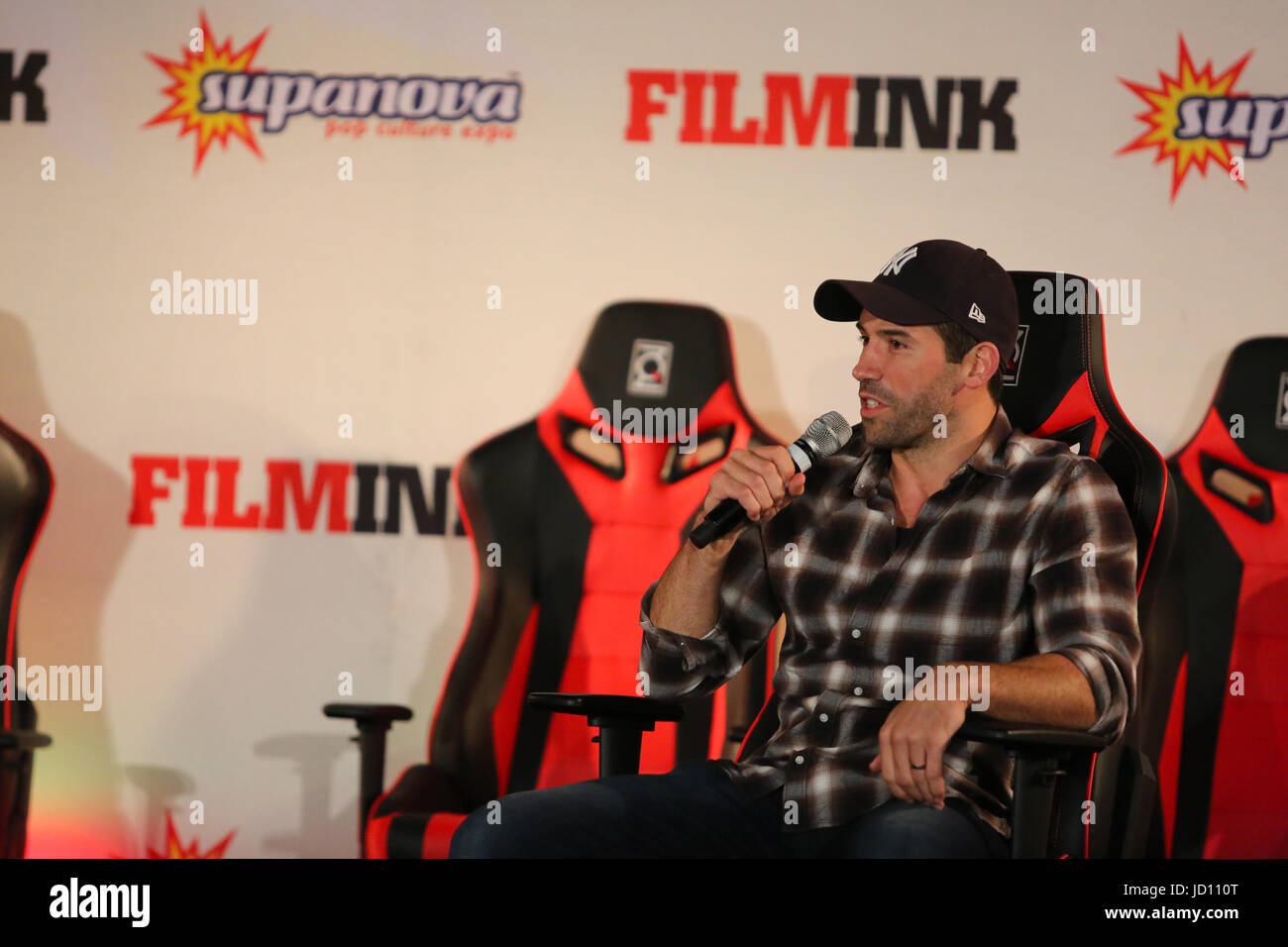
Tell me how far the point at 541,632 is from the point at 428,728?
343mm

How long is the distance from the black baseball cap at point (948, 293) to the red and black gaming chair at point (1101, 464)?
95 mm

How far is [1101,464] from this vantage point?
1833 millimetres

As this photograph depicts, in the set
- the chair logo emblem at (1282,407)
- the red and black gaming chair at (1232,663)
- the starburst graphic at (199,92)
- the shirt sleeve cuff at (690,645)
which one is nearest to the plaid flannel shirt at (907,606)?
the shirt sleeve cuff at (690,645)

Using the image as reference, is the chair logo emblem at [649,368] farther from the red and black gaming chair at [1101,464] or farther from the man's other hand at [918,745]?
the man's other hand at [918,745]

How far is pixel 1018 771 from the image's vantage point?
1.46 meters

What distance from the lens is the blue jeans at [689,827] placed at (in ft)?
4.86

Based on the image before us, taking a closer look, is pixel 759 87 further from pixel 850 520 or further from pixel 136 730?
pixel 136 730

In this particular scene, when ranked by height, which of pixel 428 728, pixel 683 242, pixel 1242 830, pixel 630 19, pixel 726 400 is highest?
pixel 630 19

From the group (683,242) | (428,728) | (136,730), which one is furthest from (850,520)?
(136,730)

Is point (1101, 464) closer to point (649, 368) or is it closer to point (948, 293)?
point (948, 293)

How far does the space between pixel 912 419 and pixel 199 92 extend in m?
1.78
